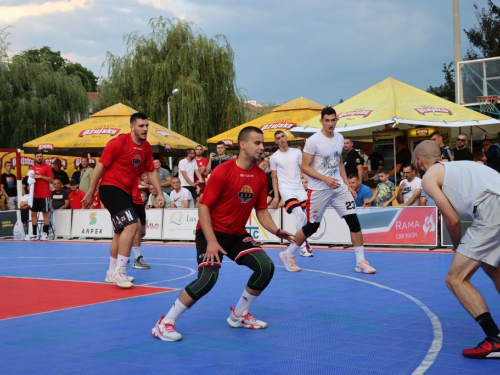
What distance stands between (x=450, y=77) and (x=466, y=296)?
37.3 metres

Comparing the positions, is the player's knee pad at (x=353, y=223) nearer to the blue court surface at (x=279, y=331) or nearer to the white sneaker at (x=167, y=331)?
the blue court surface at (x=279, y=331)

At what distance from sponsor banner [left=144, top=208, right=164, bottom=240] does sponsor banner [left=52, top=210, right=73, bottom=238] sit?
2946mm

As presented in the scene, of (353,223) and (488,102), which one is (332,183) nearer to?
(353,223)

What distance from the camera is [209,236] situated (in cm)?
619

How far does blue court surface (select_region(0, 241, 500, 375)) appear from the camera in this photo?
17.6 feet

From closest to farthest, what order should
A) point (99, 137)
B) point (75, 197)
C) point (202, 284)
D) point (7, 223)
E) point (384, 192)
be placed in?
1. point (202, 284)
2. point (384, 192)
3. point (75, 197)
4. point (7, 223)
5. point (99, 137)

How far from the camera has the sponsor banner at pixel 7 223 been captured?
21.0 m

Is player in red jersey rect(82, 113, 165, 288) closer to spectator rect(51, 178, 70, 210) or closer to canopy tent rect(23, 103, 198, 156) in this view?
spectator rect(51, 178, 70, 210)

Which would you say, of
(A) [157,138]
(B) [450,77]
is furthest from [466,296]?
(B) [450,77]

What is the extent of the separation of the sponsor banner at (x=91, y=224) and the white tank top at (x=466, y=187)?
1457 cm

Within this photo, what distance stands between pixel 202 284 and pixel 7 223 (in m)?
16.6

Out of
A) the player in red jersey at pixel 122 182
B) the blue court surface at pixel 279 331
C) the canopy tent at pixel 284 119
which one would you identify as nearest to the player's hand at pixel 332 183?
the blue court surface at pixel 279 331

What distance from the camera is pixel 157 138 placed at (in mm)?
22750

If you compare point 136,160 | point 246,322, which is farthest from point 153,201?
point 246,322
